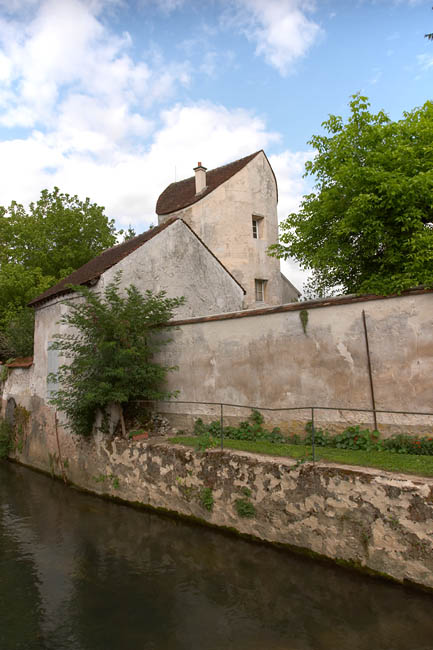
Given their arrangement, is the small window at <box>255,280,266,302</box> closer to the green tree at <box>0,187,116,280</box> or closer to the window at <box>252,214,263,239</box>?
the window at <box>252,214,263,239</box>

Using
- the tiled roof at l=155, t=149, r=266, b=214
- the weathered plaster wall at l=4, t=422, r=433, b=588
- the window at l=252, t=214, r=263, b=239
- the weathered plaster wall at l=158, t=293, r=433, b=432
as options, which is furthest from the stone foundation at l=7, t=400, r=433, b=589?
the window at l=252, t=214, r=263, b=239

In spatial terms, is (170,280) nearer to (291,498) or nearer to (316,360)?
(316,360)

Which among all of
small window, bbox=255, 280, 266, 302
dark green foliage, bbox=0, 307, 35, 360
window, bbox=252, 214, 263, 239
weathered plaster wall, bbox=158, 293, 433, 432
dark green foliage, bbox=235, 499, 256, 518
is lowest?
dark green foliage, bbox=235, 499, 256, 518

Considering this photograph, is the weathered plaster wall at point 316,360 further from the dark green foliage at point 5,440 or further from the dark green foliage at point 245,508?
the dark green foliage at point 5,440

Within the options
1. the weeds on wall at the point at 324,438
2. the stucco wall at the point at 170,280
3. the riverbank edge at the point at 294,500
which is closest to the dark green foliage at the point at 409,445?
the weeds on wall at the point at 324,438

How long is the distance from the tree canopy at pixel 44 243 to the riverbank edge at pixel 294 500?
14.4 m

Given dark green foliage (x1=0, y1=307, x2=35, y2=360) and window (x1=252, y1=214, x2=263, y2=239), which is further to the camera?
window (x1=252, y1=214, x2=263, y2=239)

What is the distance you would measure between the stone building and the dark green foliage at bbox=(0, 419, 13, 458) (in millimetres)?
11506

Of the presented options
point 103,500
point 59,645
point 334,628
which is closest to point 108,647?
point 59,645

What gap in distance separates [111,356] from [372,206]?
7104 millimetres

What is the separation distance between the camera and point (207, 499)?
8.33m

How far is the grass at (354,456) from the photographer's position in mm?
6434

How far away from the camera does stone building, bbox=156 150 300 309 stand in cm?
2028

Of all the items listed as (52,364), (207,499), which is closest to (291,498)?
(207,499)
